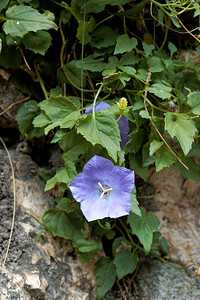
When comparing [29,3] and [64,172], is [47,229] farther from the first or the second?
[29,3]

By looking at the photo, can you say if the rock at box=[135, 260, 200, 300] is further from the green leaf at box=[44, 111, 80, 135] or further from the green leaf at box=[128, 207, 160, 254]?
the green leaf at box=[44, 111, 80, 135]

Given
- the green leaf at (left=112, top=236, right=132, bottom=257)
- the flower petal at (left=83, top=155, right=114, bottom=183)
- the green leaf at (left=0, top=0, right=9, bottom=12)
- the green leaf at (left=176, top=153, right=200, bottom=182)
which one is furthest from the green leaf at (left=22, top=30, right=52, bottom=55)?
the green leaf at (left=112, top=236, right=132, bottom=257)

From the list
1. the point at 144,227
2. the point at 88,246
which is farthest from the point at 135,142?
the point at 88,246

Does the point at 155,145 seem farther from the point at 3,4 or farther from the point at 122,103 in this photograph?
the point at 3,4

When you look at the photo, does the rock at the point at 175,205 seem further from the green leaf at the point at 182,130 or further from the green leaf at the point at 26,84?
the green leaf at the point at 26,84

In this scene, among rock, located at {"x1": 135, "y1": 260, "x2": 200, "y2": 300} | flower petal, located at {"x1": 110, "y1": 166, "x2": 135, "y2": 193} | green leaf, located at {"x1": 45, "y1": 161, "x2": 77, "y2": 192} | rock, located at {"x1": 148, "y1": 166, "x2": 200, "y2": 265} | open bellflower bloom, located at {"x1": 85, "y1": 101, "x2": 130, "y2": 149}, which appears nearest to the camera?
flower petal, located at {"x1": 110, "y1": 166, "x2": 135, "y2": 193}

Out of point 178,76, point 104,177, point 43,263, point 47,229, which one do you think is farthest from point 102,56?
point 43,263

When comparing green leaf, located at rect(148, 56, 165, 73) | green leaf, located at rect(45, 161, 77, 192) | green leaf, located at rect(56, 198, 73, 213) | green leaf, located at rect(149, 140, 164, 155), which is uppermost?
green leaf, located at rect(148, 56, 165, 73)
